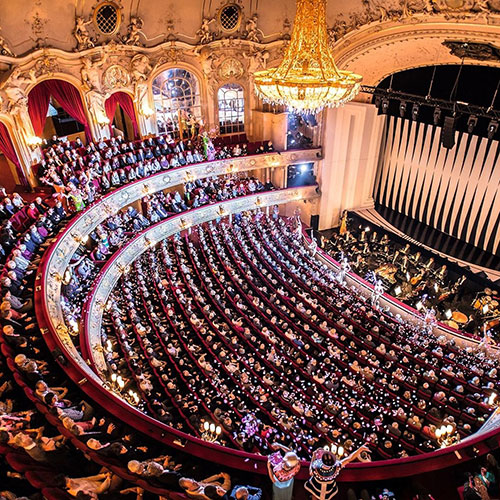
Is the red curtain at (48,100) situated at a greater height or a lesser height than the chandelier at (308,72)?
lesser

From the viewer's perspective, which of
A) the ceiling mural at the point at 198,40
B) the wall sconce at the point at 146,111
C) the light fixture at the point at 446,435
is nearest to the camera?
the light fixture at the point at 446,435

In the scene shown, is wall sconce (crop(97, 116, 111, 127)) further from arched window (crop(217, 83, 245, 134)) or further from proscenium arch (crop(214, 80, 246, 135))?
arched window (crop(217, 83, 245, 134))

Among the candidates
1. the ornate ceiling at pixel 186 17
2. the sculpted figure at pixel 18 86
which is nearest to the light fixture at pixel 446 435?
the ornate ceiling at pixel 186 17

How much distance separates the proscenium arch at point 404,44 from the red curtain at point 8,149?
39.8 ft

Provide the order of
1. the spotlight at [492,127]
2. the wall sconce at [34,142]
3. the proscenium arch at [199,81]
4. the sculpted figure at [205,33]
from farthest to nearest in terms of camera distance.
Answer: the proscenium arch at [199,81] < the sculpted figure at [205,33] < the wall sconce at [34,142] < the spotlight at [492,127]

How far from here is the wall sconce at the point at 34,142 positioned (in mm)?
12609

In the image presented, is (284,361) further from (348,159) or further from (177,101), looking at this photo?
(177,101)

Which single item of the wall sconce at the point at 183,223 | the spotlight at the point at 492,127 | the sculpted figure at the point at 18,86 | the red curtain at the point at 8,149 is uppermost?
the sculpted figure at the point at 18,86

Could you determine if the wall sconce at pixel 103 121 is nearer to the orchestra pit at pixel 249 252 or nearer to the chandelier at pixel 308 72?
→ the orchestra pit at pixel 249 252

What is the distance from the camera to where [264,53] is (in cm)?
1612

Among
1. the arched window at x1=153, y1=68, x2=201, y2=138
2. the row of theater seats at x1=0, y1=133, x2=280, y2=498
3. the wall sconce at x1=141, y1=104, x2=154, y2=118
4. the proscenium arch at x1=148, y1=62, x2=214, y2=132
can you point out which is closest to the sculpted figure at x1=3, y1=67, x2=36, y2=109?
the wall sconce at x1=141, y1=104, x2=154, y2=118

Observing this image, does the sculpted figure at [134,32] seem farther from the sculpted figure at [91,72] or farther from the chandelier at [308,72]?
the chandelier at [308,72]

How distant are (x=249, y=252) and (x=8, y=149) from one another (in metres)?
8.70

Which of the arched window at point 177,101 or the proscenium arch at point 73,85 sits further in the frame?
the arched window at point 177,101
